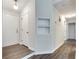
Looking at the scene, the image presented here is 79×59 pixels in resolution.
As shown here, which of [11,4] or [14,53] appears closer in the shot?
[14,53]

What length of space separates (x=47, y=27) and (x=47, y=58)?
4.79 feet

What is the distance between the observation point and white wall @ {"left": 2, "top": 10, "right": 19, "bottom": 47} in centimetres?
A: 479

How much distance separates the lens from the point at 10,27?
17.1 feet

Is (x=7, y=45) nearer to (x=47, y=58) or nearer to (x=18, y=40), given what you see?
(x=18, y=40)

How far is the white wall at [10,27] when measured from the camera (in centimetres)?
479

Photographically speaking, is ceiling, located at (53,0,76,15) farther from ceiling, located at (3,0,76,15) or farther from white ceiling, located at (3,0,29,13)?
white ceiling, located at (3,0,29,13)

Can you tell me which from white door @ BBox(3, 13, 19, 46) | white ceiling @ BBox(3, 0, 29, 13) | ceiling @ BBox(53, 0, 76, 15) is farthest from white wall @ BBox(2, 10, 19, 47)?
ceiling @ BBox(53, 0, 76, 15)

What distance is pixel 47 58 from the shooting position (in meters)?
3.52

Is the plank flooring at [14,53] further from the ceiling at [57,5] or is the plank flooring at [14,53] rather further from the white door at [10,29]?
the ceiling at [57,5]

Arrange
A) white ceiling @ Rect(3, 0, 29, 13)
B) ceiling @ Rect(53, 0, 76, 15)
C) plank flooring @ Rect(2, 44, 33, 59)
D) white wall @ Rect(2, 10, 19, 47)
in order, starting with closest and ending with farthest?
1. plank flooring @ Rect(2, 44, 33, 59)
2. ceiling @ Rect(53, 0, 76, 15)
3. white ceiling @ Rect(3, 0, 29, 13)
4. white wall @ Rect(2, 10, 19, 47)

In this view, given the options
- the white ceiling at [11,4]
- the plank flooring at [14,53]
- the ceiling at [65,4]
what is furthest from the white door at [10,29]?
the ceiling at [65,4]

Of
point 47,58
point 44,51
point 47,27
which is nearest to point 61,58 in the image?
point 47,58

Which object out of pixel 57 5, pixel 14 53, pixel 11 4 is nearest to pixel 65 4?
pixel 57 5

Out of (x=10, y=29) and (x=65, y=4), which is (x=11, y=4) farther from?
(x=65, y=4)
